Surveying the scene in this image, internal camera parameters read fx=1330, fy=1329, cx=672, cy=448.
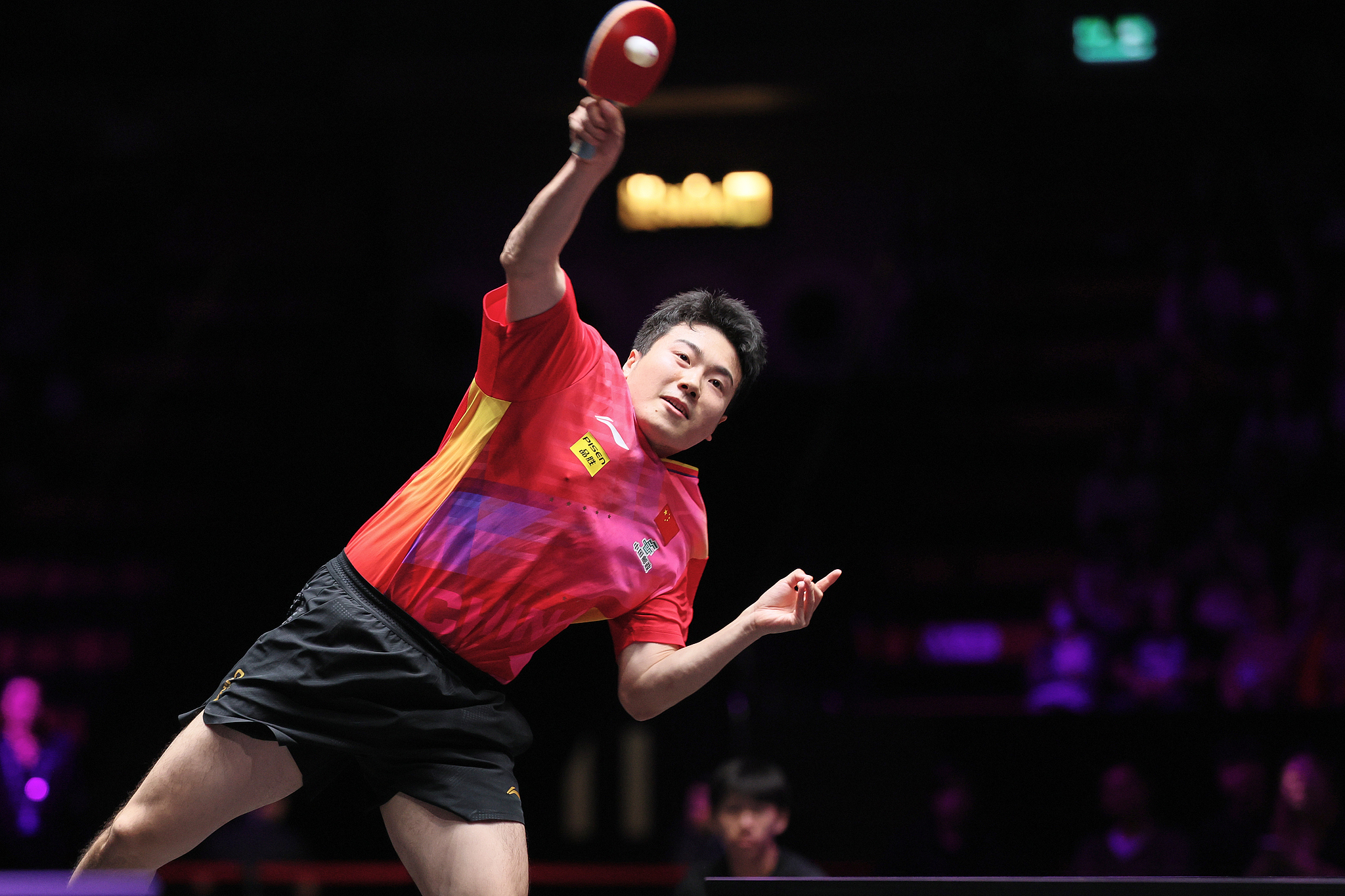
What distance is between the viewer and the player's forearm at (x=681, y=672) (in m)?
2.49

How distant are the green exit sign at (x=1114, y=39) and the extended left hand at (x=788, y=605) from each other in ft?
24.1

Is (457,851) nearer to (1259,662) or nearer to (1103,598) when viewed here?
(1259,662)

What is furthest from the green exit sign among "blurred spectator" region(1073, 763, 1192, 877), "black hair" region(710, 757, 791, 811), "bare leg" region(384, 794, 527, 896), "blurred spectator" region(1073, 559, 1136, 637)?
"bare leg" region(384, 794, 527, 896)

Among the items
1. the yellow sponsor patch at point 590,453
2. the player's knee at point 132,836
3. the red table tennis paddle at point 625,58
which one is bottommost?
the player's knee at point 132,836

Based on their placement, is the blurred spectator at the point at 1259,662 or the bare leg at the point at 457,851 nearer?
the bare leg at the point at 457,851

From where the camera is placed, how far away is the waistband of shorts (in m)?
2.54

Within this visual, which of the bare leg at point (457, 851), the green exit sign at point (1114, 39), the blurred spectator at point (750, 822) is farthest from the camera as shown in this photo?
the green exit sign at point (1114, 39)

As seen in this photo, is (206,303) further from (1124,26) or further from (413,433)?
(1124,26)

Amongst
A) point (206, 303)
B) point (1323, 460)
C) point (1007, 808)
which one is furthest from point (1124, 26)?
point (206, 303)

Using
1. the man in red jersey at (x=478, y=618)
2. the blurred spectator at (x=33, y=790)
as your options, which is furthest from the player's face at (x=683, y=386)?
the blurred spectator at (x=33, y=790)

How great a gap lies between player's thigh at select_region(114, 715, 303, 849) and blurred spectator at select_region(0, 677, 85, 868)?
13.2ft

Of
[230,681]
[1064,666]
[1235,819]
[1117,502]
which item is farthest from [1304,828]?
[230,681]

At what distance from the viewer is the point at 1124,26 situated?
8.86m

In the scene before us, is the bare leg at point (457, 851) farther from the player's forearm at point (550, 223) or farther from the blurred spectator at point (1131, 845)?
the blurred spectator at point (1131, 845)
